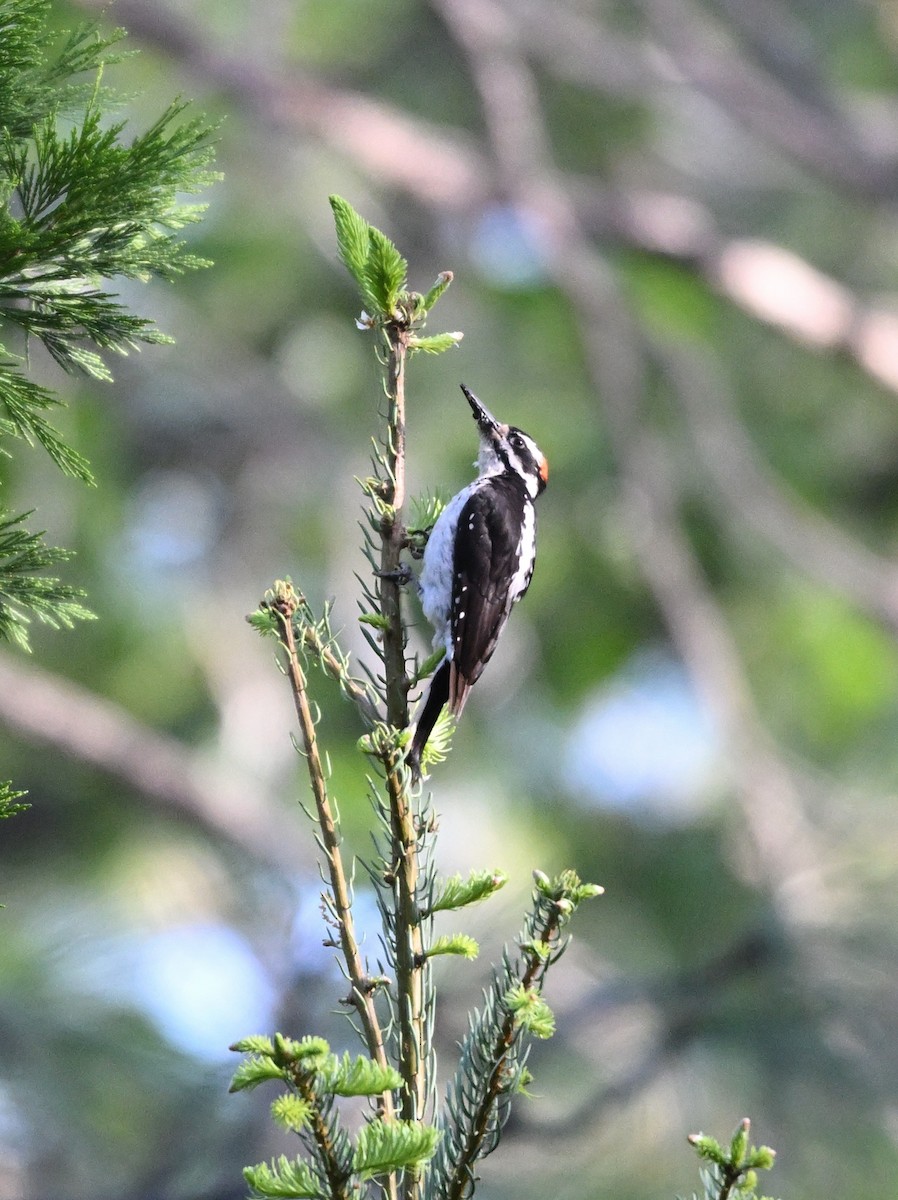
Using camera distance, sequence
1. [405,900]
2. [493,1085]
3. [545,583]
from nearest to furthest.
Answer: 1. [493,1085]
2. [405,900]
3. [545,583]

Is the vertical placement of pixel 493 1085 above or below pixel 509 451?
below

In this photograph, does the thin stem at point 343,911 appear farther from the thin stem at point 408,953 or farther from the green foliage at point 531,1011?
the green foliage at point 531,1011

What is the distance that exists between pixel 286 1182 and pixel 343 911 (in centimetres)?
38

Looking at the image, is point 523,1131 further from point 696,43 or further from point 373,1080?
point 696,43

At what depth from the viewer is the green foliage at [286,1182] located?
160 centimetres

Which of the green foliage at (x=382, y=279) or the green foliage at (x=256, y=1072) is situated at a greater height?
the green foliage at (x=382, y=279)

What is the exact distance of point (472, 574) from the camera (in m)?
4.19

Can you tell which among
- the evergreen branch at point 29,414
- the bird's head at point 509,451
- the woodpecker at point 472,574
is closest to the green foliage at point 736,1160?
the evergreen branch at point 29,414

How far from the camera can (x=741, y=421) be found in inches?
531

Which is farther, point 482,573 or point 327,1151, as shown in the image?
point 482,573

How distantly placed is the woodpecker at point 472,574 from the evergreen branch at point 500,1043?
6.27 feet

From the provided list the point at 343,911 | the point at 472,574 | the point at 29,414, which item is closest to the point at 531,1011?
the point at 343,911

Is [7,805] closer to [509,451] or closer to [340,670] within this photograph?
[340,670]

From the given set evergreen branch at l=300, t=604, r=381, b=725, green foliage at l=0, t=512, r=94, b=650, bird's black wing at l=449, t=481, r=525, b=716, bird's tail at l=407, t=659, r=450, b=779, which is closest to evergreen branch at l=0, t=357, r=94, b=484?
green foliage at l=0, t=512, r=94, b=650
